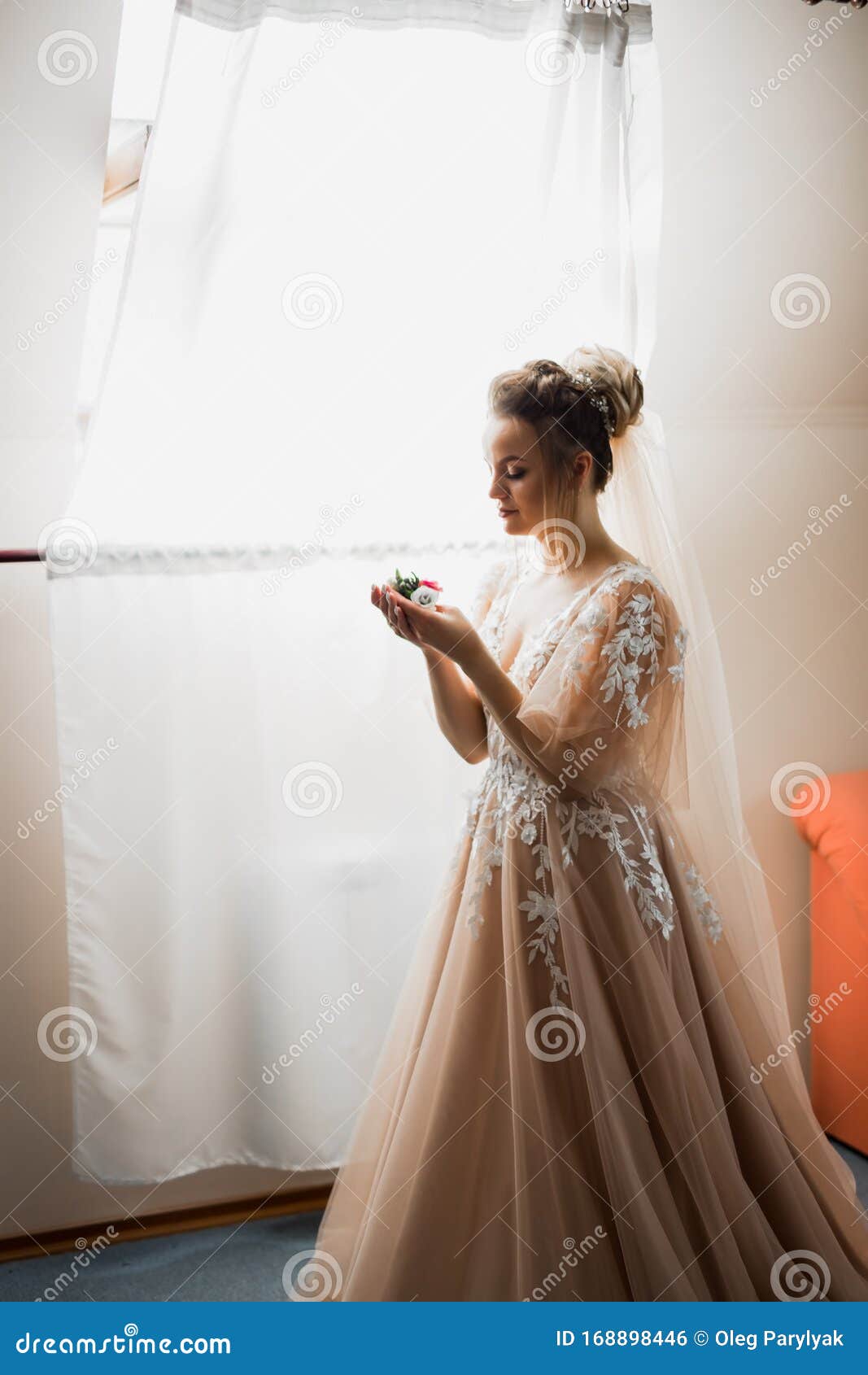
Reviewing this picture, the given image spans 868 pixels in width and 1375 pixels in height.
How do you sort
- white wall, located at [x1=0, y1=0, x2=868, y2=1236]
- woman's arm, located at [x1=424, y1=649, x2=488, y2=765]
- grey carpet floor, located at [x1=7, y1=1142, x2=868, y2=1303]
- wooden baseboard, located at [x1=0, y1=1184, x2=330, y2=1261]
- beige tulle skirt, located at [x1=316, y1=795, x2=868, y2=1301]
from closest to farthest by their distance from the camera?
beige tulle skirt, located at [x1=316, y1=795, x2=868, y2=1301] → woman's arm, located at [x1=424, y1=649, x2=488, y2=765] → grey carpet floor, located at [x1=7, y1=1142, x2=868, y2=1303] → wooden baseboard, located at [x1=0, y1=1184, x2=330, y2=1261] → white wall, located at [x1=0, y1=0, x2=868, y2=1236]

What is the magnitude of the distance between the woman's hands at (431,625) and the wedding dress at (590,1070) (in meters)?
0.14

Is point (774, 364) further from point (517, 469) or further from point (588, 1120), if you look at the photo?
point (588, 1120)

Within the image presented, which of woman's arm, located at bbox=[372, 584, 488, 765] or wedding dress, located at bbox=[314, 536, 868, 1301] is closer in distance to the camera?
wedding dress, located at bbox=[314, 536, 868, 1301]

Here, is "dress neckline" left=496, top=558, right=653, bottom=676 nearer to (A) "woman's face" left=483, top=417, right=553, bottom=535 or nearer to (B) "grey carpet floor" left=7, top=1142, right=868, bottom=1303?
(A) "woman's face" left=483, top=417, right=553, bottom=535

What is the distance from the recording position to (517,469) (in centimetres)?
151

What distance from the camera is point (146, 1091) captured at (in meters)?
1.77

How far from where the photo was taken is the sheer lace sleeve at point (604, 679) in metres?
1.40

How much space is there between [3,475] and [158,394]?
341 millimetres

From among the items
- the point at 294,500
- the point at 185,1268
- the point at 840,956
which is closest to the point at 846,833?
the point at 840,956

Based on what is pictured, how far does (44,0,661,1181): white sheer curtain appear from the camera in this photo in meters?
1.75

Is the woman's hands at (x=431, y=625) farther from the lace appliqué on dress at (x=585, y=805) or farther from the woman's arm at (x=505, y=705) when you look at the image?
the lace appliqué on dress at (x=585, y=805)

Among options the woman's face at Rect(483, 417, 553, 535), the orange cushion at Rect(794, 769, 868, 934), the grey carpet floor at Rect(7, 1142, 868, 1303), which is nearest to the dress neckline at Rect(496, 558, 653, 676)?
the woman's face at Rect(483, 417, 553, 535)

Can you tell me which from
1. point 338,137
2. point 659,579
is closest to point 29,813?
point 659,579

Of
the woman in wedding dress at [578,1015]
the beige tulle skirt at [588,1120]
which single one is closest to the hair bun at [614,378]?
the woman in wedding dress at [578,1015]
